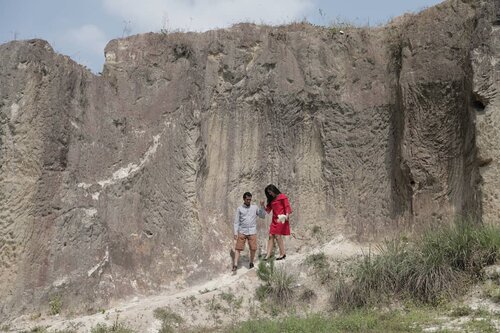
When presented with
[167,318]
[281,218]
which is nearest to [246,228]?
[281,218]

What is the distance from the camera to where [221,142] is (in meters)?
13.8

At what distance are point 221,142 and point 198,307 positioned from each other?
12.5ft

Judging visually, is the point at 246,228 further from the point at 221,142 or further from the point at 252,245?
the point at 221,142

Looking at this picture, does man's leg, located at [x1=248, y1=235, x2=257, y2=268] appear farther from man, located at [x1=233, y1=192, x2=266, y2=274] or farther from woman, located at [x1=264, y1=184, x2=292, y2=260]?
woman, located at [x1=264, y1=184, x2=292, y2=260]

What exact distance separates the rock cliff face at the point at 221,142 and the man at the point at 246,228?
1.97ft

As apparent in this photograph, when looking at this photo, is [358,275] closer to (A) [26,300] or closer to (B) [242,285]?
(B) [242,285]

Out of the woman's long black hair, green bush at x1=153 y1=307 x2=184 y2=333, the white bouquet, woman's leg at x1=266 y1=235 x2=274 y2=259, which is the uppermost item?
the woman's long black hair

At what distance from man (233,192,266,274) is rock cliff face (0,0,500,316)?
23.6 inches

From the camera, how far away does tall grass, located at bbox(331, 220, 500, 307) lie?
1027 centimetres

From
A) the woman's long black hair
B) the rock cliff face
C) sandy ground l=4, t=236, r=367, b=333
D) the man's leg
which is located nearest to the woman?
the woman's long black hair

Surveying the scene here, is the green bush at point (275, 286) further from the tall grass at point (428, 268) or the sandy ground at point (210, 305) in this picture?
the tall grass at point (428, 268)

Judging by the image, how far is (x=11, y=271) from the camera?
38.1ft

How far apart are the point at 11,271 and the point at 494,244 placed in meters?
7.63

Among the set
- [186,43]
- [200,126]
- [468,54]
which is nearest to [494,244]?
[468,54]
